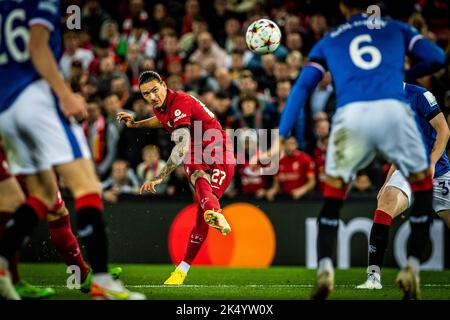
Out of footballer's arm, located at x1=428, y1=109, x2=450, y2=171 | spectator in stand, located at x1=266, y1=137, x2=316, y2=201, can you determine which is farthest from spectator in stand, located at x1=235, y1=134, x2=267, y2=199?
footballer's arm, located at x1=428, y1=109, x2=450, y2=171

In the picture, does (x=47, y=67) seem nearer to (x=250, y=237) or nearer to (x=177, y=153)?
(x=177, y=153)

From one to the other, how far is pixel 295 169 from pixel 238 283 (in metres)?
4.59

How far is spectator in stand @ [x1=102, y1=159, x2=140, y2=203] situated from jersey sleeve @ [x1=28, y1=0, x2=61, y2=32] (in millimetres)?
8010

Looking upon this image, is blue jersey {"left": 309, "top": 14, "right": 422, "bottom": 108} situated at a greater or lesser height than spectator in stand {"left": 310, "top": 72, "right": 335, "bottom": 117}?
greater

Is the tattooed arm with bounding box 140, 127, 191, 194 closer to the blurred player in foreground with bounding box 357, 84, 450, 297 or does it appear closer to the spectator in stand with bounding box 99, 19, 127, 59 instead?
the blurred player in foreground with bounding box 357, 84, 450, 297

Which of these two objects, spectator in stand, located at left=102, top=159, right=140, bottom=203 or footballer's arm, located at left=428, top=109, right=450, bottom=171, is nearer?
footballer's arm, located at left=428, top=109, right=450, bottom=171

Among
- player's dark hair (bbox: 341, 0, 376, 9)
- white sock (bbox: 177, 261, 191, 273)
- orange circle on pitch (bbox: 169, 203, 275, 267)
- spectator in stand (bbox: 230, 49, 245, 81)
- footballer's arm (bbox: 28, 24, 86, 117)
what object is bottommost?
orange circle on pitch (bbox: 169, 203, 275, 267)

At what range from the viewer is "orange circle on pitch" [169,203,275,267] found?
45.4 feet

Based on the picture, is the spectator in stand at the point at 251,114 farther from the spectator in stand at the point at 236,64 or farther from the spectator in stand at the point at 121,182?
the spectator in stand at the point at 121,182

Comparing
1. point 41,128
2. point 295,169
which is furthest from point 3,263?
point 295,169

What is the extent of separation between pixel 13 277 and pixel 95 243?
165 centimetres

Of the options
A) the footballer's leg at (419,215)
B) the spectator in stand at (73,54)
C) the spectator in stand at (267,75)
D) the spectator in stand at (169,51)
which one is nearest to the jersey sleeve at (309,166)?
the spectator in stand at (267,75)

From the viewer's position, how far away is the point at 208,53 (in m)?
16.3
